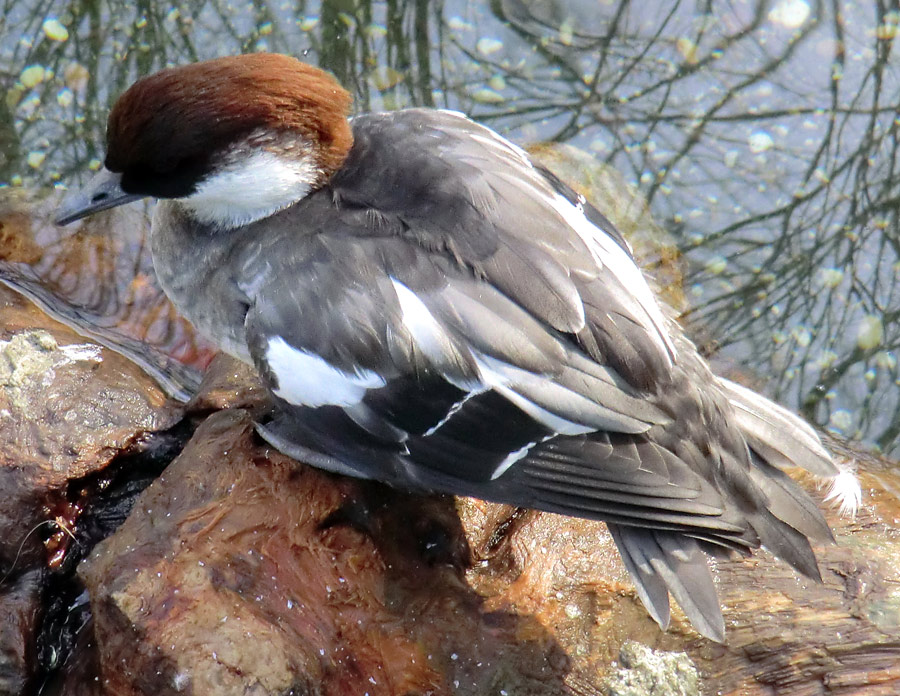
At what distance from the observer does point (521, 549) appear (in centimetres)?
284

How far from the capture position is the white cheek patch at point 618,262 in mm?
2588

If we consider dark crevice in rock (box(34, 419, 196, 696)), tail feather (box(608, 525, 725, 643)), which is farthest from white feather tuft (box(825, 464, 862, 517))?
dark crevice in rock (box(34, 419, 196, 696))

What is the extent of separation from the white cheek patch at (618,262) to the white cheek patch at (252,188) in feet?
2.45

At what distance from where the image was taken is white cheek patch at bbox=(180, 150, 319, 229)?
2693 millimetres

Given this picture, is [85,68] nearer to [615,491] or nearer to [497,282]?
[497,282]

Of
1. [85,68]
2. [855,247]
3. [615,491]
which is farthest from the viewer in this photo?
[85,68]

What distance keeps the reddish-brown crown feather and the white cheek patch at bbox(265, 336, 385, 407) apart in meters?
0.58

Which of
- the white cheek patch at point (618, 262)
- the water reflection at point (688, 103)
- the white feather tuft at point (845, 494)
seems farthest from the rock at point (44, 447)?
the white feather tuft at point (845, 494)

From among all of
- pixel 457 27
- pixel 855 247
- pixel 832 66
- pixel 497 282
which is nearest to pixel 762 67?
pixel 832 66

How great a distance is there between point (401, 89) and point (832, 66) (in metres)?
2.31

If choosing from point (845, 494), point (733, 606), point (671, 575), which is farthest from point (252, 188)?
point (845, 494)

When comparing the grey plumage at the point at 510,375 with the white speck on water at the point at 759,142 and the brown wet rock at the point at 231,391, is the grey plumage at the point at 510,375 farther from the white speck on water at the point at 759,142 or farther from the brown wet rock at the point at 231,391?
the white speck on water at the point at 759,142

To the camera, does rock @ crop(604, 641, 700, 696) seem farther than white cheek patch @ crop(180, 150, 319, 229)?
No

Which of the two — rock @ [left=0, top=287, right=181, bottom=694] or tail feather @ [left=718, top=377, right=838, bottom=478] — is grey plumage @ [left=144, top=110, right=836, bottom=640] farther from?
rock @ [left=0, top=287, right=181, bottom=694]
